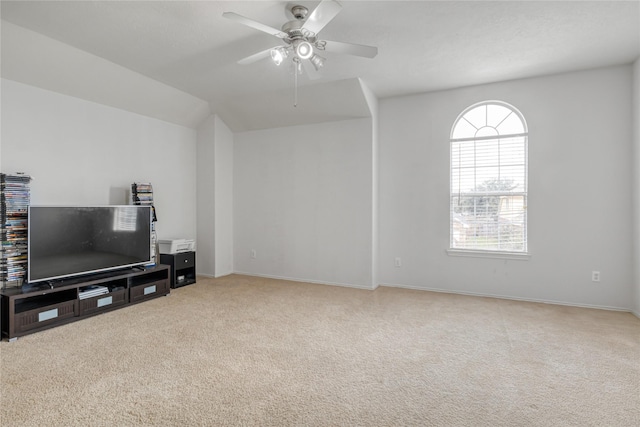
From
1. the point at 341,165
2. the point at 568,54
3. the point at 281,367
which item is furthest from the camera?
the point at 341,165

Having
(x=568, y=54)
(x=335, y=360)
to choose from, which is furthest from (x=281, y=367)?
(x=568, y=54)

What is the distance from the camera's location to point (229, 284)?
479cm

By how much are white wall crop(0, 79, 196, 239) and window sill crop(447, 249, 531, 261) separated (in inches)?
157

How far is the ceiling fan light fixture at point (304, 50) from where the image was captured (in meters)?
2.46

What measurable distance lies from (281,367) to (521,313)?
2.69 meters

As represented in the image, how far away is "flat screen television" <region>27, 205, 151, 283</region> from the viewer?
124 inches

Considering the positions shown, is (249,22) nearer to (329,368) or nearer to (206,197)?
(329,368)

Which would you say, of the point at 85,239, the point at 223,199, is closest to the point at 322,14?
the point at 85,239

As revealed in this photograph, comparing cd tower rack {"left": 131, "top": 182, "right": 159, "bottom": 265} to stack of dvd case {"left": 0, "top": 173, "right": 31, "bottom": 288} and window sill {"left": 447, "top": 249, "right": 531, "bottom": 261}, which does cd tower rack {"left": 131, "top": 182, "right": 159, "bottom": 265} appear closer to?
stack of dvd case {"left": 0, "top": 173, "right": 31, "bottom": 288}

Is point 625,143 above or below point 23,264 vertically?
above

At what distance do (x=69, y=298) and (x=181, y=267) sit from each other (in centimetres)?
147

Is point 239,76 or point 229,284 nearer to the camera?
point 239,76

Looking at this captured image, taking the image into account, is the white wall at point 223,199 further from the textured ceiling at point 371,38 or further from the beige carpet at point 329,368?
the beige carpet at point 329,368

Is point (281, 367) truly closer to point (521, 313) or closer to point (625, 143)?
point (521, 313)
